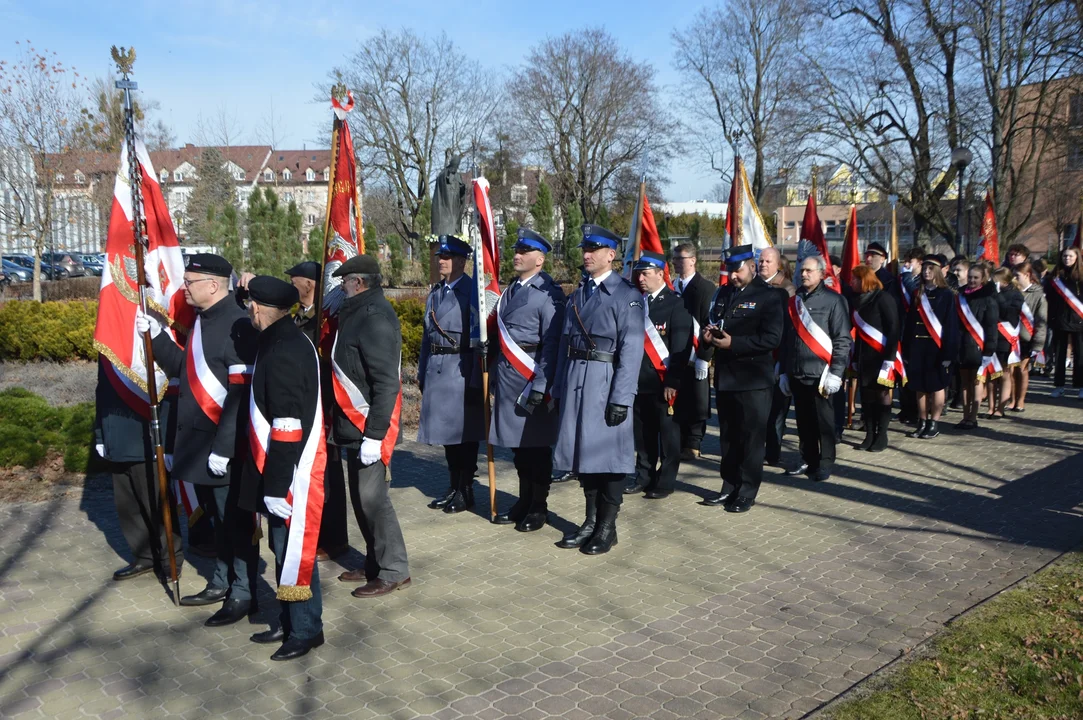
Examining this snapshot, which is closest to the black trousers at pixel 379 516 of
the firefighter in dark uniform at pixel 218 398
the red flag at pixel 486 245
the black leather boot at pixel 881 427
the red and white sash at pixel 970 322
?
the firefighter in dark uniform at pixel 218 398

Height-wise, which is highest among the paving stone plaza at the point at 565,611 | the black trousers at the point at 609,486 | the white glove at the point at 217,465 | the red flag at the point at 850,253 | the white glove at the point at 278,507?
the red flag at the point at 850,253

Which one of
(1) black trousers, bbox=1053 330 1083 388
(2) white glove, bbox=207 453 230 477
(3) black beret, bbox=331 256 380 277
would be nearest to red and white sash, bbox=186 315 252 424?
(2) white glove, bbox=207 453 230 477

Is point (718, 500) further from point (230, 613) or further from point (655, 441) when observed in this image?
point (230, 613)

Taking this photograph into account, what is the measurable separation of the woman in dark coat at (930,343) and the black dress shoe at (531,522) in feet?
17.0

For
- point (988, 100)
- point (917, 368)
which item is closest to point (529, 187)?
point (988, 100)

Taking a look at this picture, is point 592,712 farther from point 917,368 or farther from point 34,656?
point 917,368

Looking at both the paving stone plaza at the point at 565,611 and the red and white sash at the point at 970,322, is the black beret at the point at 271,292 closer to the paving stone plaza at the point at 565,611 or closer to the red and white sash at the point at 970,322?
the paving stone plaza at the point at 565,611

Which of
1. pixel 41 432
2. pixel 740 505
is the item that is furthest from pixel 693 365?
pixel 41 432

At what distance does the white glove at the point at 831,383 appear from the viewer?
795 centimetres

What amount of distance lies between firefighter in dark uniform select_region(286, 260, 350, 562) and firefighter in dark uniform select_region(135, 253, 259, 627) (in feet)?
1.84

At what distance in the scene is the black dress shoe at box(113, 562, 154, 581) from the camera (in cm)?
574

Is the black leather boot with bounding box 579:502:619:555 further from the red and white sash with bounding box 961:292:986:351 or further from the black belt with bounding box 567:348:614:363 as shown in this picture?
the red and white sash with bounding box 961:292:986:351

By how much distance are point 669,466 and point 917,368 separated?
377 centimetres

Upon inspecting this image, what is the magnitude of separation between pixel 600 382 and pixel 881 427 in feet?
15.0
